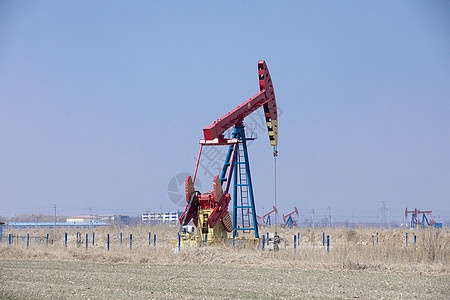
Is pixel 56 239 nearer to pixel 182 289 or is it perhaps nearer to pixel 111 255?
pixel 111 255

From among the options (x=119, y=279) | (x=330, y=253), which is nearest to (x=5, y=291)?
(x=119, y=279)

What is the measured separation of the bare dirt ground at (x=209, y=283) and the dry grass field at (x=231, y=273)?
2 cm

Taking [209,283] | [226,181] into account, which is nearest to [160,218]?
[226,181]

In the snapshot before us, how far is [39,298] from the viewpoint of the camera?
32.8 feet

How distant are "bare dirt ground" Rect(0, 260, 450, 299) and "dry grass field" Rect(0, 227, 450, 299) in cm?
2

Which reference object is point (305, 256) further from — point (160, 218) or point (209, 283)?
point (160, 218)

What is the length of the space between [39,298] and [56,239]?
22452mm

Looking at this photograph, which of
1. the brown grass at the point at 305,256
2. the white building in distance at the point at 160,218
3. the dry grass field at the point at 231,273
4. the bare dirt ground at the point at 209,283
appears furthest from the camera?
the white building in distance at the point at 160,218

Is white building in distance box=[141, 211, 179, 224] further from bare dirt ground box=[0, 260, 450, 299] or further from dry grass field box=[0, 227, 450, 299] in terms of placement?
bare dirt ground box=[0, 260, 450, 299]

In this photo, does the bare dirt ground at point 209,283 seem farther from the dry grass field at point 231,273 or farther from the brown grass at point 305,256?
the brown grass at point 305,256

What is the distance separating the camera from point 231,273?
48.1 feet

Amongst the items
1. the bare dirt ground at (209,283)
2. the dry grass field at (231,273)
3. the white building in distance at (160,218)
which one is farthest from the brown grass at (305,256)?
the white building in distance at (160,218)

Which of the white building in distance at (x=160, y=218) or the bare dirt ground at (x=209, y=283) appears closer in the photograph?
the bare dirt ground at (x=209, y=283)

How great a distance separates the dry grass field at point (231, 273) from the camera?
1088cm
